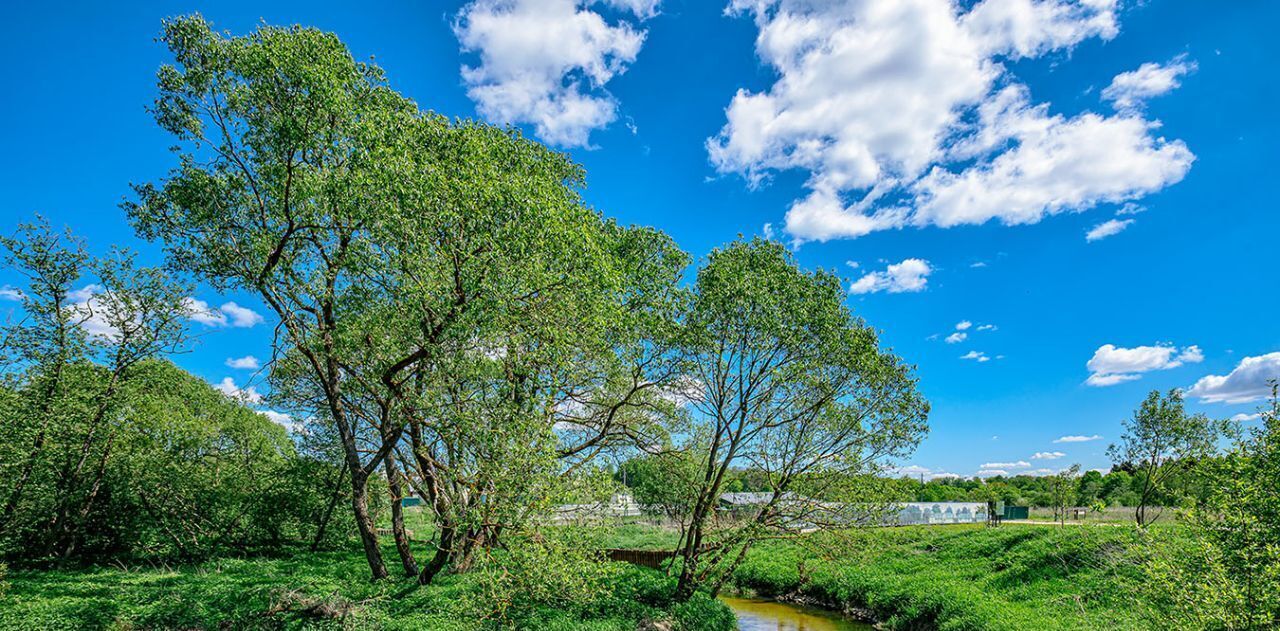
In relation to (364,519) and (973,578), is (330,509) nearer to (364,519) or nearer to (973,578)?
(364,519)

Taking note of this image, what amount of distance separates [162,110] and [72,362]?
32.9 ft

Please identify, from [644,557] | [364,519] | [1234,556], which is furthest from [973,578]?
[364,519]

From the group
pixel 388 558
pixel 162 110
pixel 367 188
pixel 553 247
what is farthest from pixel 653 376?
pixel 162 110

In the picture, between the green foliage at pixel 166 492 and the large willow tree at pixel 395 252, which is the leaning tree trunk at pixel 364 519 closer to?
the large willow tree at pixel 395 252

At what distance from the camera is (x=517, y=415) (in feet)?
41.5

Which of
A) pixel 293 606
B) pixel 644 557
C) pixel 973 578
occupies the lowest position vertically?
pixel 644 557

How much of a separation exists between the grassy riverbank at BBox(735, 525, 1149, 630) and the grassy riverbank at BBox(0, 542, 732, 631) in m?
7.31

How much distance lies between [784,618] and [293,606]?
18.2 metres

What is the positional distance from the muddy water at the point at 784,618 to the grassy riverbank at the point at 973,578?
47.6 inches

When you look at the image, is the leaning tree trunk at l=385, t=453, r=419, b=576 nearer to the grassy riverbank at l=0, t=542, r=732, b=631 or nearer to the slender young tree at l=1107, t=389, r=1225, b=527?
the grassy riverbank at l=0, t=542, r=732, b=631

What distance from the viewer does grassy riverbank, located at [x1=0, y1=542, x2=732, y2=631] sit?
1313cm

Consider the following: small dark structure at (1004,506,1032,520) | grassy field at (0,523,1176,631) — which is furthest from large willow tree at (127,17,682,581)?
small dark structure at (1004,506,1032,520)

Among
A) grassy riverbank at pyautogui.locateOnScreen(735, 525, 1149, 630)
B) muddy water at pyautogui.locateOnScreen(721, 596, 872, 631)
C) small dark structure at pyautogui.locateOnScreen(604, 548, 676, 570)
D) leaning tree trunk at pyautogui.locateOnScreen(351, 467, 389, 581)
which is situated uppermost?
leaning tree trunk at pyautogui.locateOnScreen(351, 467, 389, 581)

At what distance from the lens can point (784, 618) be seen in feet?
78.3
